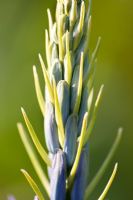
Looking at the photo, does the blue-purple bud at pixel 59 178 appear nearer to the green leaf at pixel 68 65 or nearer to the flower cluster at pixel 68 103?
the flower cluster at pixel 68 103

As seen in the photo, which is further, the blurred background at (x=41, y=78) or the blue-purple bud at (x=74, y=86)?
A: the blurred background at (x=41, y=78)

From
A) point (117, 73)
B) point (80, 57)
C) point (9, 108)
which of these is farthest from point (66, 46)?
point (117, 73)

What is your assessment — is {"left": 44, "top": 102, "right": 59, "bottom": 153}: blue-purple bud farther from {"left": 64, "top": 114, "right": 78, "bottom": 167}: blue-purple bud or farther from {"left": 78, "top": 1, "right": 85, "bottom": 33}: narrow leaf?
{"left": 78, "top": 1, "right": 85, "bottom": 33}: narrow leaf

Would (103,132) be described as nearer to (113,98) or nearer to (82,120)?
(113,98)

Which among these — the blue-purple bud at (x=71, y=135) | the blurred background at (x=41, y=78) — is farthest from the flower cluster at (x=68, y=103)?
the blurred background at (x=41, y=78)

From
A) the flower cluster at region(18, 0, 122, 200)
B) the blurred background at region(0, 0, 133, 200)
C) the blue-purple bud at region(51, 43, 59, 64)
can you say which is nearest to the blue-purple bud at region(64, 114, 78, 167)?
the flower cluster at region(18, 0, 122, 200)

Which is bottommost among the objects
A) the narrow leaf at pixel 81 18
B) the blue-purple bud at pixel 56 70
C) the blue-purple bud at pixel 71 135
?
the blue-purple bud at pixel 71 135
